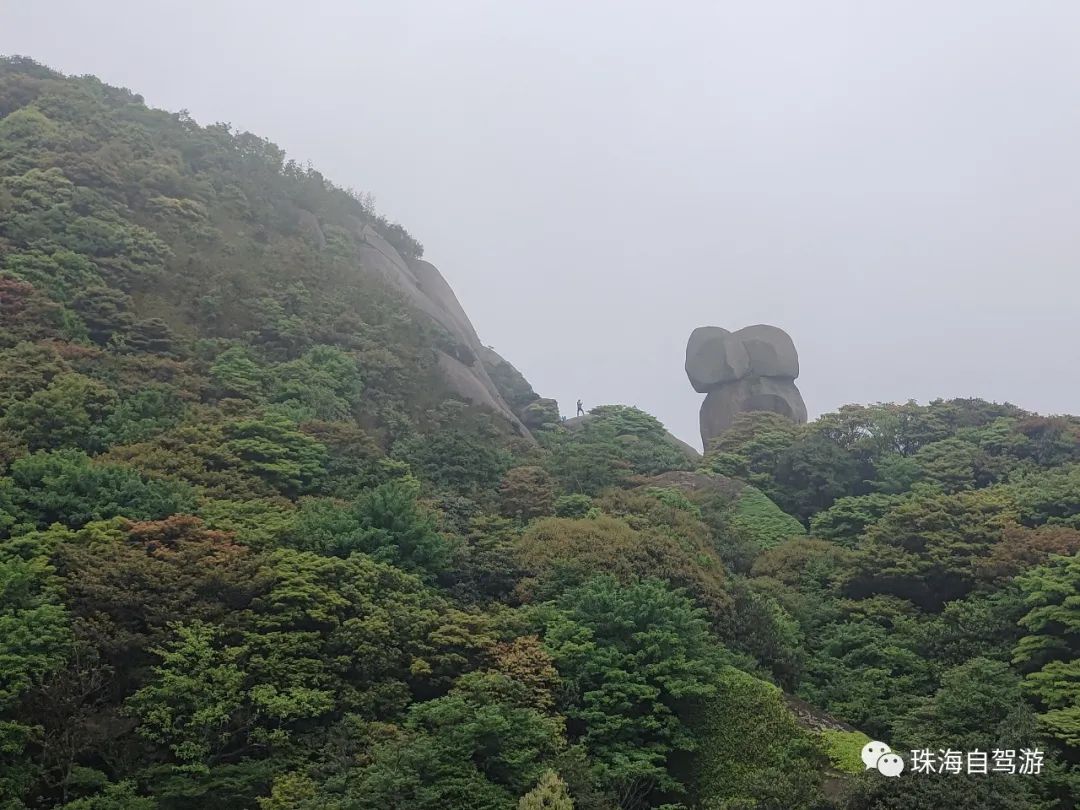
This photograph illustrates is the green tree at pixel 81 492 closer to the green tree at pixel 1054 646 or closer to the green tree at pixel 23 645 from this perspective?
the green tree at pixel 23 645

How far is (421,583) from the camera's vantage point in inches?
536

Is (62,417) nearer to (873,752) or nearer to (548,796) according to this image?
(548,796)

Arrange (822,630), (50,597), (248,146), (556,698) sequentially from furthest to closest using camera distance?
(248,146) < (822,630) < (556,698) < (50,597)

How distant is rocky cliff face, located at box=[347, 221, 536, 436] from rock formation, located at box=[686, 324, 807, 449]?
344 inches

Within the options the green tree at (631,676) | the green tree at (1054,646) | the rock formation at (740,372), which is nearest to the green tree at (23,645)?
the green tree at (631,676)

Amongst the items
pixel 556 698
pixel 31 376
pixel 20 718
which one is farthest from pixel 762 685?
pixel 31 376

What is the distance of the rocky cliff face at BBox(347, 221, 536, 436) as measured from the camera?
28.7m

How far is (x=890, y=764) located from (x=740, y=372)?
97.6ft

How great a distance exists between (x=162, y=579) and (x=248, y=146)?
96.6 feet

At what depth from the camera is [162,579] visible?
37.7ft

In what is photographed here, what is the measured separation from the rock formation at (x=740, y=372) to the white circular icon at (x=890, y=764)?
28328 millimetres

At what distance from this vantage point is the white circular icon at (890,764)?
9.59m

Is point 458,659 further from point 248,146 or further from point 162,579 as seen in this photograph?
point 248,146

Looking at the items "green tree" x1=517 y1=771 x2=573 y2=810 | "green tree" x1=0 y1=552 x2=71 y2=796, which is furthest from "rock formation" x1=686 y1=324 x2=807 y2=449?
"green tree" x1=0 y1=552 x2=71 y2=796
